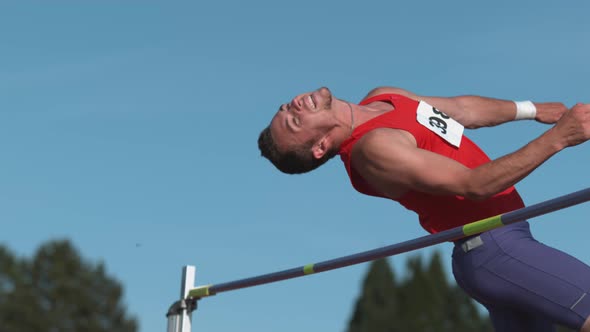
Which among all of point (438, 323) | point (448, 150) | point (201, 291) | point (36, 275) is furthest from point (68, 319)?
point (448, 150)

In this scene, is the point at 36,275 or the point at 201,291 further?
the point at 36,275

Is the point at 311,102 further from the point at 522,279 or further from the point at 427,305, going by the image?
the point at 427,305

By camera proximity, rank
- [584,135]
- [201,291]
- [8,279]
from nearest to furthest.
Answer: [584,135], [201,291], [8,279]

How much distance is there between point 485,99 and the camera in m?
4.59

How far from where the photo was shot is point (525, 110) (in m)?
4.55

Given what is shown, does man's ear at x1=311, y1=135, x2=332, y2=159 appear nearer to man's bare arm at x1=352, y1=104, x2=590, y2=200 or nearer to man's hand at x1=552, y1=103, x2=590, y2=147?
man's bare arm at x1=352, y1=104, x2=590, y2=200

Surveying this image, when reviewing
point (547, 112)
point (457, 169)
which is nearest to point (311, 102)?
point (457, 169)

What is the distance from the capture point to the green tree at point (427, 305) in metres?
32.6

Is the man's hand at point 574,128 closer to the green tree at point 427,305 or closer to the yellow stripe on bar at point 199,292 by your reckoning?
the yellow stripe on bar at point 199,292

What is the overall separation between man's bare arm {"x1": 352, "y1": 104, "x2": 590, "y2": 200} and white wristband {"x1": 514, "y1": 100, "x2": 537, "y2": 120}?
0.91m

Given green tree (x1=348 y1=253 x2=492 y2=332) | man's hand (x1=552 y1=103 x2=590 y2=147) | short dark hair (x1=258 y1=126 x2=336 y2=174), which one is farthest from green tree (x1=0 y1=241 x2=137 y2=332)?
man's hand (x1=552 y1=103 x2=590 y2=147)

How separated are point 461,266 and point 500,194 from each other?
0.32 metres

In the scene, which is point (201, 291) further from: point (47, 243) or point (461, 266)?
point (47, 243)

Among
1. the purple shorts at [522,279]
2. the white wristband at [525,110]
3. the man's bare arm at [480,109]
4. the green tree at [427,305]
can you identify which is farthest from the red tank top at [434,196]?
the green tree at [427,305]
